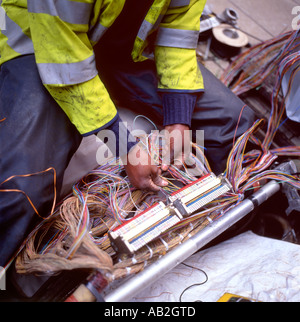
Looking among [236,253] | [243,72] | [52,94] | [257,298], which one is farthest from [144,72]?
[257,298]

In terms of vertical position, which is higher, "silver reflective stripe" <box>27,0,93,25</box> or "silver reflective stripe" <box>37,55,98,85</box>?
"silver reflective stripe" <box>27,0,93,25</box>

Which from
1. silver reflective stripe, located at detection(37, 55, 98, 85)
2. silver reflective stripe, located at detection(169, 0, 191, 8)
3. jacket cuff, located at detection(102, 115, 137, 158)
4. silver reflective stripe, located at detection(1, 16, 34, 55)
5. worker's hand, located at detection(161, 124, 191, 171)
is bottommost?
worker's hand, located at detection(161, 124, 191, 171)

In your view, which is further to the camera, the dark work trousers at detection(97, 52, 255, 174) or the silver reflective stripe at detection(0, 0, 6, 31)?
the dark work trousers at detection(97, 52, 255, 174)

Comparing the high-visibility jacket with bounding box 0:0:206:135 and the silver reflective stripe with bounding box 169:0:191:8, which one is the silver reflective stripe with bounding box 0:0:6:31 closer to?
the high-visibility jacket with bounding box 0:0:206:135

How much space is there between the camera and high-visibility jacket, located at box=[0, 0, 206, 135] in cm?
92

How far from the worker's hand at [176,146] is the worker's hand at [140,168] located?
6.4 inches

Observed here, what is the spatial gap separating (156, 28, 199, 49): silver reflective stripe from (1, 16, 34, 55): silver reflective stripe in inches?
23.3

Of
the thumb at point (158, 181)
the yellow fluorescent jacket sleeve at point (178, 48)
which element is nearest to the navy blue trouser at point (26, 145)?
the thumb at point (158, 181)

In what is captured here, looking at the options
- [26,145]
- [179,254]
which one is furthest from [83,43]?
[179,254]

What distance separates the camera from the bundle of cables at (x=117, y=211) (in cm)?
90

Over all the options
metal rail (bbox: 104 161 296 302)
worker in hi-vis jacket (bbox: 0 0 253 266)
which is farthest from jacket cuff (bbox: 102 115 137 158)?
metal rail (bbox: 104 161 296 302)

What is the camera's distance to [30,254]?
39.6 inches

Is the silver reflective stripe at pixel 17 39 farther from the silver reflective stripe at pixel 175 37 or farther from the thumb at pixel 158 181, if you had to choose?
the thumb at pixel 158 181

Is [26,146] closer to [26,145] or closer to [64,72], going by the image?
[26,145]
